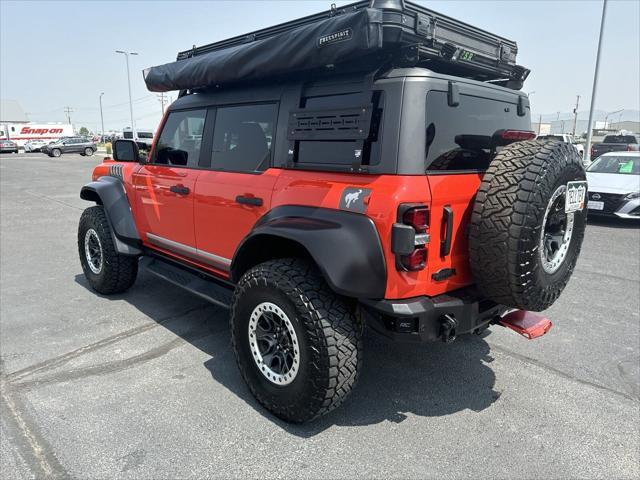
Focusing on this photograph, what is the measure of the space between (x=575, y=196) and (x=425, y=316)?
122cm

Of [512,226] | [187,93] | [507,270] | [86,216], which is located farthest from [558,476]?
[86,216]

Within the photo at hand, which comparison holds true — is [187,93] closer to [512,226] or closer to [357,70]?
[357,70]

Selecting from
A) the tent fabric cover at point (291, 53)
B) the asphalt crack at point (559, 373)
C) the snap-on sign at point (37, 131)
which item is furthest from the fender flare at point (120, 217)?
the snap-on sign at point (37, 131)

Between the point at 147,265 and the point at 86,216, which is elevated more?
the point at 86,216

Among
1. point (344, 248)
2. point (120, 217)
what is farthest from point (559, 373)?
point (120, 217)

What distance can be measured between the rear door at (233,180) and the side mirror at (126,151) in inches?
47.4

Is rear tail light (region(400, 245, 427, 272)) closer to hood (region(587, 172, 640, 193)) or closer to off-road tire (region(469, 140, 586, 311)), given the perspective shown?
off-road tire (region(469, 140, 586, 311))

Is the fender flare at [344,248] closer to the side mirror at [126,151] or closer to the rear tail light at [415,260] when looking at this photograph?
the rear tail light at [415,260]

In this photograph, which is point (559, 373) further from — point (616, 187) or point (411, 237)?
point (616, 187)

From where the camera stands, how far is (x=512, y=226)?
2.29 meters

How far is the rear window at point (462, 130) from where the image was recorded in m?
2.44

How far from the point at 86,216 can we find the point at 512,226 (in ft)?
14.0

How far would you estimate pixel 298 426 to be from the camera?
2709mm

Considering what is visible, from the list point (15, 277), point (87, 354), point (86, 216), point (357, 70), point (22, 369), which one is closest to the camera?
point (357, 70)
